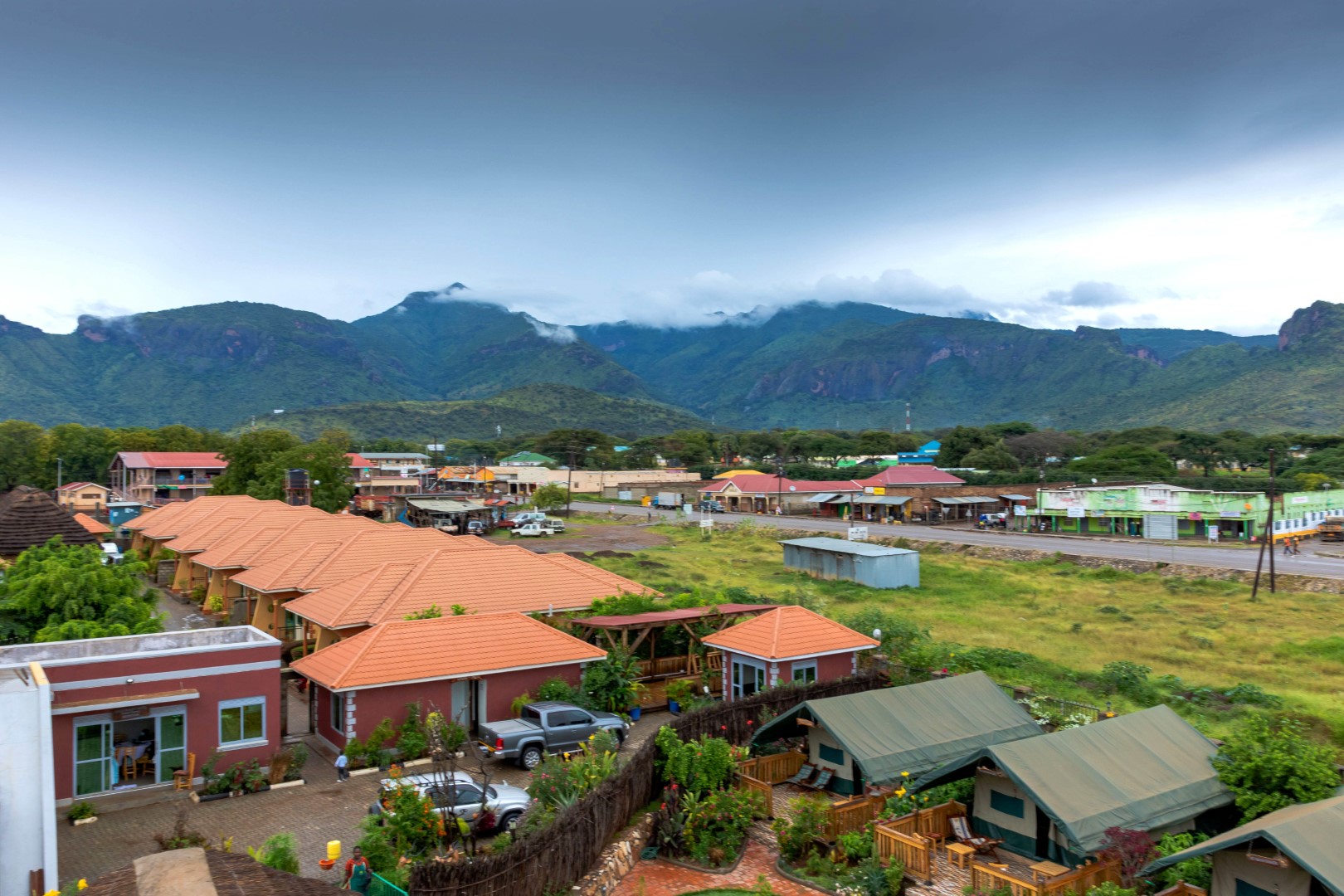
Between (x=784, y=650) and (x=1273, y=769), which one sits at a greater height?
(x=784, y=650)

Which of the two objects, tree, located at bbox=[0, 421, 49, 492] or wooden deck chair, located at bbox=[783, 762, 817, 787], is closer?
wooden deck chair, located at bbox=[783, 762, 817, 787]

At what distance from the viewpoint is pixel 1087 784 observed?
1466 centimetres

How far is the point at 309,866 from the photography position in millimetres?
13898

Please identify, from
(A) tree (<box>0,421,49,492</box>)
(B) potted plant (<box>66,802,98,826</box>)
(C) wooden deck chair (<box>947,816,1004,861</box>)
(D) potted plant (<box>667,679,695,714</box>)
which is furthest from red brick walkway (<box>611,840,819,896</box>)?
(A) tree (<box>0,421,49,492</box>)

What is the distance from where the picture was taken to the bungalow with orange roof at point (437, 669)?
19.7 m

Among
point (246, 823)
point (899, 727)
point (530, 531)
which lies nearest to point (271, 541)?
point (246, 823)

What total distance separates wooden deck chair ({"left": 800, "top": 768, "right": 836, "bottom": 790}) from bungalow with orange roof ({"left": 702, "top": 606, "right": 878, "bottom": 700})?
441 centimetres

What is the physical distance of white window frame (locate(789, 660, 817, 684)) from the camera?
22.8 meters

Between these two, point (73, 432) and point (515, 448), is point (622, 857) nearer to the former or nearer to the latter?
point (73, 432)

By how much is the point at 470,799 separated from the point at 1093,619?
1251 inches

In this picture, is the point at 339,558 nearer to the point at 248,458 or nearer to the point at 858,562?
the point at 858,562

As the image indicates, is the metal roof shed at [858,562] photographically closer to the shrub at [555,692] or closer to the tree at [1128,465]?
the shrub at [555,692]

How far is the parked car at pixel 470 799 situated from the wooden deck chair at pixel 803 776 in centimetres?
586

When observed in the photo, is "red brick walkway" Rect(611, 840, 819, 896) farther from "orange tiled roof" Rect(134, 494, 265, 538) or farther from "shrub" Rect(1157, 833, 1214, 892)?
"orange tiled roof" Rect(134, 494, 265, 538)
